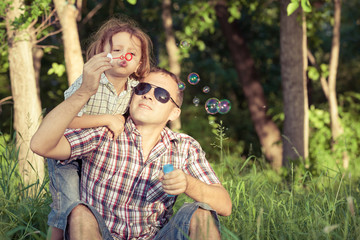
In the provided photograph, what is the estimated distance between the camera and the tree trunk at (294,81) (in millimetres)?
5871

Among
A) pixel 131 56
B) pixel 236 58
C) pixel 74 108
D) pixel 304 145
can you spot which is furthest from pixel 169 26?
pixel 74 108

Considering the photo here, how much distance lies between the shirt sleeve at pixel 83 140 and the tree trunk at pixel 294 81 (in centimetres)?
386

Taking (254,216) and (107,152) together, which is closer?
(107,152)

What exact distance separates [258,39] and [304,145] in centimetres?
521

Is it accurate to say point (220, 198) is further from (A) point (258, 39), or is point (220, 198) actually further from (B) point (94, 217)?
(A) point (258, 39)

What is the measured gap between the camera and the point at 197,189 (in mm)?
2203

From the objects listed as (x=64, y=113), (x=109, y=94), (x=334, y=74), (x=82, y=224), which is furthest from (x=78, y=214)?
(x=334, y=74)

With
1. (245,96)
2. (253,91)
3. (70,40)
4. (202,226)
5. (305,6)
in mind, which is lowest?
(245,96)

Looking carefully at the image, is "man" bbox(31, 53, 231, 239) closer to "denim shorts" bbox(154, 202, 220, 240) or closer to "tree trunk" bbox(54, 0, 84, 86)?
"denim shorts" bbox(154, 202, 220, 240)

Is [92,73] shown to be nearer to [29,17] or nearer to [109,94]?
[109,94]

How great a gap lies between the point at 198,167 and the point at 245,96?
5.99 meters

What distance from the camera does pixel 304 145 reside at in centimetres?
605

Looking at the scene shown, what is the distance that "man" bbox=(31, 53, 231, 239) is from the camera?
216cm

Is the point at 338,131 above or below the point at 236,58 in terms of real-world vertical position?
below
